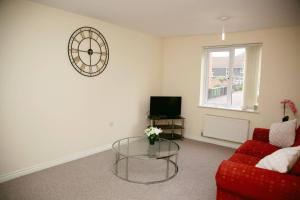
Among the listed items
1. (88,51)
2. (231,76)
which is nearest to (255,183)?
(88,51)

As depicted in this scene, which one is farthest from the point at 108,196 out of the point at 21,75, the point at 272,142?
the point at 272,142

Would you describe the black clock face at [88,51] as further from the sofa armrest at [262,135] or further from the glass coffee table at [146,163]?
the sofa armrest at [262,135]

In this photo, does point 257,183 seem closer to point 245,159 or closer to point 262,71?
point 245,159

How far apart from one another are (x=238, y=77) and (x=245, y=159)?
95.6 inches

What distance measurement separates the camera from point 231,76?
4.75 metres

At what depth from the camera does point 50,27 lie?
323 centimetres

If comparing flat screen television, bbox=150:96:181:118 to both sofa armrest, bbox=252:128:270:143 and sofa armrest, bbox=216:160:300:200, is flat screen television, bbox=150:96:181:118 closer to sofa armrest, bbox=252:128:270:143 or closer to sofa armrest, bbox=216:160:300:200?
sofa armrest, bbox=252:128:270:143

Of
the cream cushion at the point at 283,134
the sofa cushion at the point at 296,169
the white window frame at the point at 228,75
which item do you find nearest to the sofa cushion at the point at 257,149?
the cream cushion at the point at 283,134

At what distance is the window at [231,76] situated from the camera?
451 centimetres

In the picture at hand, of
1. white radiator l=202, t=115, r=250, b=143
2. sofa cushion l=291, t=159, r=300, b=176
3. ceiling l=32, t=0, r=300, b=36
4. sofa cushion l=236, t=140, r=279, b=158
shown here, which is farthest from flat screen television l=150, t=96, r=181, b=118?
sofa cushion l=291, t=159, r=300, b=176

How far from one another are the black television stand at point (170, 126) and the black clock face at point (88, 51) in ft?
5.56

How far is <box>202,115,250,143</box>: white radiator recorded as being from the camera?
4.46 m

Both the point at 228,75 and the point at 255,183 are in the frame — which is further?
the point at 228,75

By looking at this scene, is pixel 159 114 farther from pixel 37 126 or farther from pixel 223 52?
pixel 37 126
